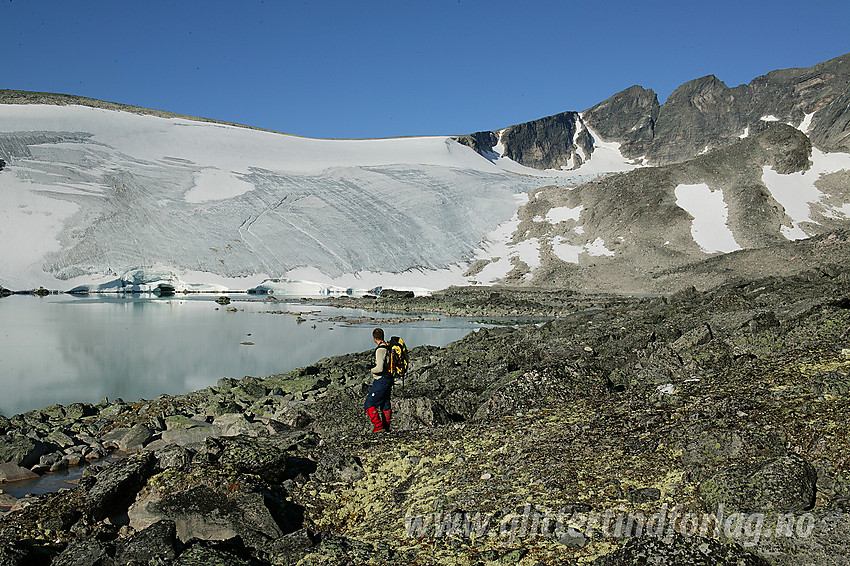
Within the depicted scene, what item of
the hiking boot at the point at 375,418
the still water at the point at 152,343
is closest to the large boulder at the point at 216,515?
the hiking boot at the point at 375,418

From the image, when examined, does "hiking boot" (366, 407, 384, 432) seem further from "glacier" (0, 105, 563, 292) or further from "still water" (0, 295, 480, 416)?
"glacier" (0, 105, 563, 292)

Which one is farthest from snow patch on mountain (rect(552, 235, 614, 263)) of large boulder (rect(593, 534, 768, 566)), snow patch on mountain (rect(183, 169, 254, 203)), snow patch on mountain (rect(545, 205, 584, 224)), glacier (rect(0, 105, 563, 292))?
large boulder (rect(593, 534, 768, 566))

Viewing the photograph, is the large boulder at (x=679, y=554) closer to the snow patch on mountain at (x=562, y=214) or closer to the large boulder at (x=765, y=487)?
the large boulder at (x=765, y=487)

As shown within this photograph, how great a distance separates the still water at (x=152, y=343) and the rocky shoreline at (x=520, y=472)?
5.09 metres

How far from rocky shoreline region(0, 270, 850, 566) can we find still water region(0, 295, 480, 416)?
509 cm

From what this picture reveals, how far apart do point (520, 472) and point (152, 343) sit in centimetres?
1789

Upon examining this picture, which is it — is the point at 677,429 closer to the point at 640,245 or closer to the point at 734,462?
the point at 734,462

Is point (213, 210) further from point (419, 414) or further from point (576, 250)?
point (419, 414)

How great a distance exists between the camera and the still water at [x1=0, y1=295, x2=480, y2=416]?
14859 mm

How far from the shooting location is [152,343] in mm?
20609

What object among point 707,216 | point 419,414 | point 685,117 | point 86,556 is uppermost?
point 685,117

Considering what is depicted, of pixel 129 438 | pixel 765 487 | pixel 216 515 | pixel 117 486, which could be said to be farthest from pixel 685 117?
pixel 216 515

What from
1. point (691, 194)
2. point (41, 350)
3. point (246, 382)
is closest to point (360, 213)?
point (691, 194)

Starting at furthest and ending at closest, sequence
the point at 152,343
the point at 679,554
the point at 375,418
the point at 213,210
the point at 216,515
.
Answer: the point at 213,210, the point at 152,343, the point at 375,418, the point at 216,515, the point at 679,554
